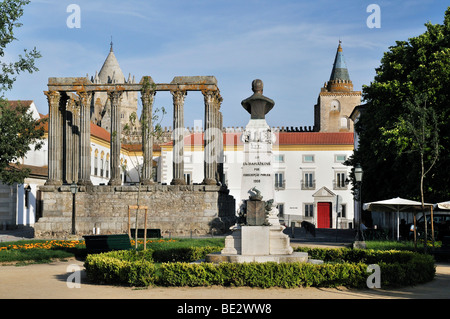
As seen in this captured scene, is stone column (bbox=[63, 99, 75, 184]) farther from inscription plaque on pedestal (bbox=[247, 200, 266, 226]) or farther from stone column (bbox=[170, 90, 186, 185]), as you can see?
inscription plaque on pedestal (bbox=[247, 200, 266, 226])

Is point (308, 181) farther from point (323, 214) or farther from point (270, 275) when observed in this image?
point (270, 275)

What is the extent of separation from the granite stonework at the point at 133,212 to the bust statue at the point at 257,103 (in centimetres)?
1817

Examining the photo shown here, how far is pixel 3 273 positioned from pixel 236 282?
7014 mm

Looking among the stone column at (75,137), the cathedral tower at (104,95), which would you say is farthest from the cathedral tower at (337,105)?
the stone column at (75,137)

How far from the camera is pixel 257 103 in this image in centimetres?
1487

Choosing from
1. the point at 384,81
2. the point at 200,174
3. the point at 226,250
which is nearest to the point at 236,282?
the point at 226,250

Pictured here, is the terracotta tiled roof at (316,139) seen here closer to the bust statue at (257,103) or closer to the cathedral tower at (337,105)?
the cathedral tower at (337,105)

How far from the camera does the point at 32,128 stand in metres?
30.1

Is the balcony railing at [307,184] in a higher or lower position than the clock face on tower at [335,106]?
lower

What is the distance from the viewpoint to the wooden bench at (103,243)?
62.1ft

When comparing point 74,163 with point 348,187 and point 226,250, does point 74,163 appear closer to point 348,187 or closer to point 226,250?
point 226,250

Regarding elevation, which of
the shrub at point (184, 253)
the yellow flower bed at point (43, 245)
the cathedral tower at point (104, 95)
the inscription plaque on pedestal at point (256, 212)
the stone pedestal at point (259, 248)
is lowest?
the yellow flower bed at point (43, 245)

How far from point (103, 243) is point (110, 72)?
97.7 m

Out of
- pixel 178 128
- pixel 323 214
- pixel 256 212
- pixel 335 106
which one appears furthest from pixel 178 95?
pixel 335 106
